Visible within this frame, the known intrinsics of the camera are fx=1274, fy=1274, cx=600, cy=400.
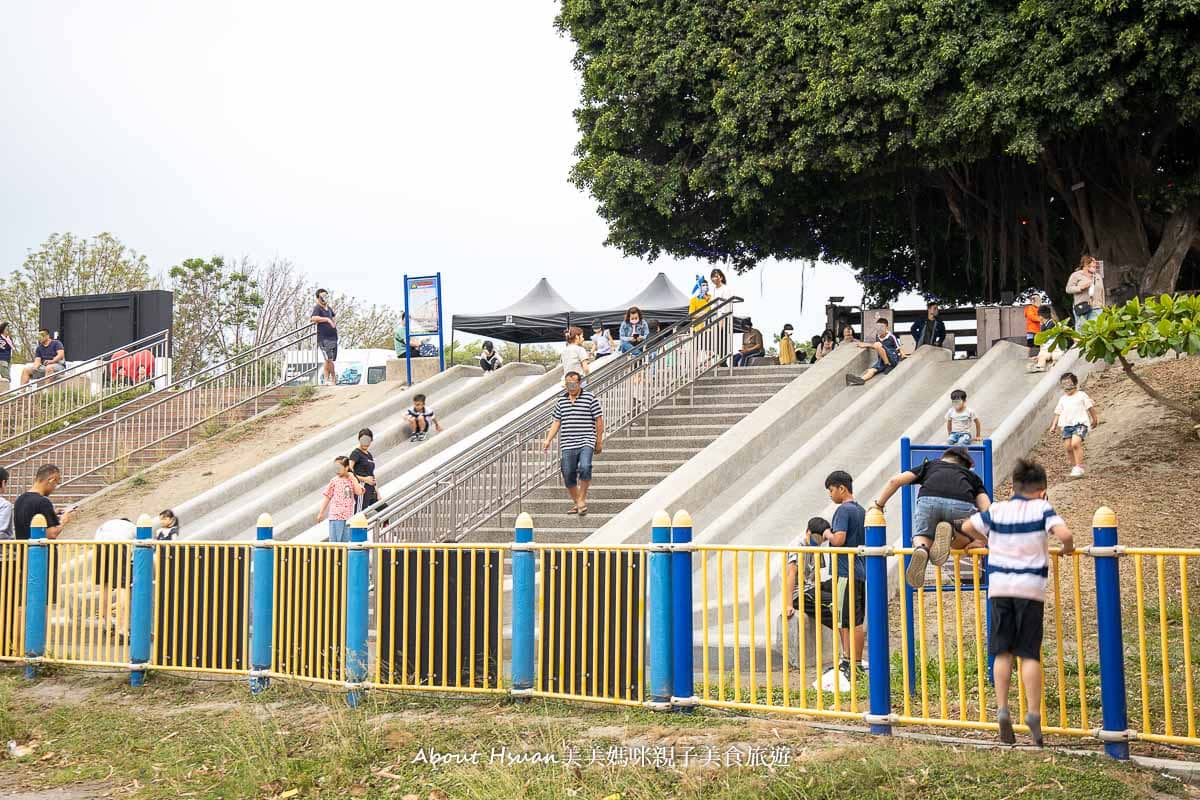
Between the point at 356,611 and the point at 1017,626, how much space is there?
16.0 ft

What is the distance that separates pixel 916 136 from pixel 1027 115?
1.83m

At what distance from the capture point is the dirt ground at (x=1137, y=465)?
14.0 m

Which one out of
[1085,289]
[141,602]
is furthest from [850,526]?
[1085,289]

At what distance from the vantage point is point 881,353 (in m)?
20.3

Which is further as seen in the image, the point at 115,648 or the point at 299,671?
the point at 115,648

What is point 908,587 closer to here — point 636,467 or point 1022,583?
point 1022,583

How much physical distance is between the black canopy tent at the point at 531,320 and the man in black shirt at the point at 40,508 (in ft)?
68.1

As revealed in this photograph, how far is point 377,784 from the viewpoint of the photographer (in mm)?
7461

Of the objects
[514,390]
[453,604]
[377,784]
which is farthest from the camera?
[514,390]

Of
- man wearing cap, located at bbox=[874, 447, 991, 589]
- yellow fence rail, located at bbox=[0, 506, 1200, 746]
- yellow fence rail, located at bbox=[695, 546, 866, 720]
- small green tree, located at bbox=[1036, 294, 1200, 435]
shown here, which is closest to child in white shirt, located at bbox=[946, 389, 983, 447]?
yellow fence rail, located at bbox=[695, 546, 866, 720]

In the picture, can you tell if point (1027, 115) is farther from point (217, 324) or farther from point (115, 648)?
point (217, 324)

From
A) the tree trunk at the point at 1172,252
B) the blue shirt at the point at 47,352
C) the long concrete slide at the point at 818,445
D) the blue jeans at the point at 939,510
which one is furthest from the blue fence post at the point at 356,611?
the blue shirt at the point at 47,352

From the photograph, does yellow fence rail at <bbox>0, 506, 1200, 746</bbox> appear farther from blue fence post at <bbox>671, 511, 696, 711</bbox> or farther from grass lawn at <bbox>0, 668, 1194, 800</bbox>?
grass lawn at <bbox>0, 668, 1194, 800</bbox>

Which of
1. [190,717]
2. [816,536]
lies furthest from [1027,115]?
[190,717]
